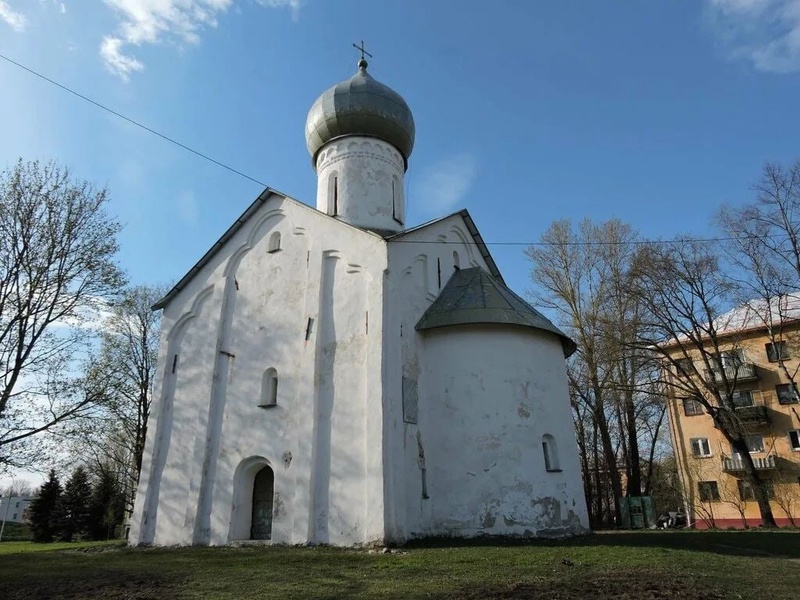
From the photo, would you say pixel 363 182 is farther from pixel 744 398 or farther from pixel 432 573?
pixel 744 398

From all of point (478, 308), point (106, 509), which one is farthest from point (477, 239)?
point (106, 509)

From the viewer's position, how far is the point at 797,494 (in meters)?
24.4

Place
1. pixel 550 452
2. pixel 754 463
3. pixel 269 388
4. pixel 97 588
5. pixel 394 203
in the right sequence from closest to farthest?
pixel 97 588 → pixel 550 452 → pixel 269 388 → pixel 394 203 → pixel 754 463

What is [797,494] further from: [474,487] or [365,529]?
[365,529]

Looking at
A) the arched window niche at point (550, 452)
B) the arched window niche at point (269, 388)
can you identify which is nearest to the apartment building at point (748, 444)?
the arched window niche at point (550, 452)

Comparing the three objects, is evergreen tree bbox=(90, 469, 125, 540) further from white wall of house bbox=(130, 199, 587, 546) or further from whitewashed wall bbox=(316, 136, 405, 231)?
whitewashed wall bbox=(316, 136, 405, 231)

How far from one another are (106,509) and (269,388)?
2066cm

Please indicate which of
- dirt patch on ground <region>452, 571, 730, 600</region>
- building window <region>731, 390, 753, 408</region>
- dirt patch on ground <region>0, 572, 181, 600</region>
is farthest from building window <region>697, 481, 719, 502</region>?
dirt patch on ground <region>0, 572, 181, 600</region>

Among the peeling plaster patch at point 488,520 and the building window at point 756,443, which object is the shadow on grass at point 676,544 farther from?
the building window at point 756,443

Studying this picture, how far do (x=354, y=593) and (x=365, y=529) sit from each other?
4697 mm

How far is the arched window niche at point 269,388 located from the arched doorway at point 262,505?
158 cm

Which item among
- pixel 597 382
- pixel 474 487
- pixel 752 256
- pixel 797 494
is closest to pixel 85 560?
pixel 474 487

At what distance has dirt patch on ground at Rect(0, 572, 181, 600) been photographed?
7055 millimetres

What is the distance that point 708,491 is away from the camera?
26.5m
